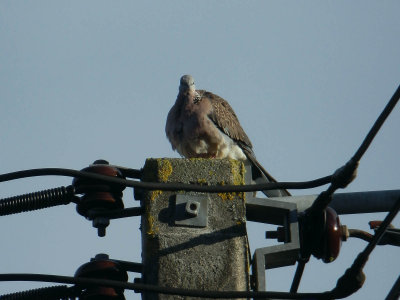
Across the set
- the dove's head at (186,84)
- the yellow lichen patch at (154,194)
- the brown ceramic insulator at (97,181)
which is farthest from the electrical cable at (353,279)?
the dove's head at (186,84)

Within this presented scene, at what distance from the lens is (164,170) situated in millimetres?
4062

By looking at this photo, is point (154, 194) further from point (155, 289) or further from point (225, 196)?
point (155, 289)

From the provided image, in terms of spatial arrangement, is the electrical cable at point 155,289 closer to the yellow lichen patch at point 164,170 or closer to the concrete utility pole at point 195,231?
the concrete utility pole at point 195,231

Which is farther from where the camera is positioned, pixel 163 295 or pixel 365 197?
pixel 365 197

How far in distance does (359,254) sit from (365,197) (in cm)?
63

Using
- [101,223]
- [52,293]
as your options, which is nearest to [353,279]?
[101,223]

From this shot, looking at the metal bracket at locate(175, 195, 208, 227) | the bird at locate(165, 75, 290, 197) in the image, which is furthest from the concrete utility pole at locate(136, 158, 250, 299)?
the bird at locate(165, 75, 290, 197)

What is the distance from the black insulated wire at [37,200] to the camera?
4.03m

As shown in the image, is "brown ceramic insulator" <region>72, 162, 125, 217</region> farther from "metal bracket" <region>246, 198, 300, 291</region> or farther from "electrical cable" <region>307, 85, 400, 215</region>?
"electrical cable" <region>307, 85, 400, 215</region>

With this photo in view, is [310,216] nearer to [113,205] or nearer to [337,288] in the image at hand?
[337,288]

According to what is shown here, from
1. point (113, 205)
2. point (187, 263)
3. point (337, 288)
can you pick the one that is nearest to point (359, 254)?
point (337, 288)

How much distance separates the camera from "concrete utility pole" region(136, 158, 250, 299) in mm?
3865

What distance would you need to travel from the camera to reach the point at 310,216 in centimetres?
405

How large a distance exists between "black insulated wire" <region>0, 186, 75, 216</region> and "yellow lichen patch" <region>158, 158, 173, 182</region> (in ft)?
1.42
